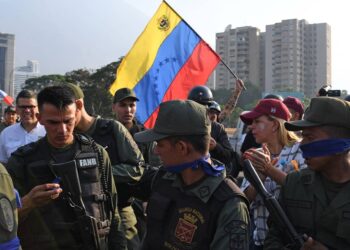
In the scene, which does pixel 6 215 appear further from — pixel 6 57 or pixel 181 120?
pixel 6 57

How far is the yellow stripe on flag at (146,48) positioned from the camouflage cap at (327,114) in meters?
4.64

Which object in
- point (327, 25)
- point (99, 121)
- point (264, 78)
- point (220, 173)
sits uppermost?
point (327, 25)

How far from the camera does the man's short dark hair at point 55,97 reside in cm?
298

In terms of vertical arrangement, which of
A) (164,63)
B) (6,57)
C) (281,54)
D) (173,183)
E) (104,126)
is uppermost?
(281,54)

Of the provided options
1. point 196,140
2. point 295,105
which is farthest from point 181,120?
point 295,105

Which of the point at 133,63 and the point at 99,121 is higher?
the point at 133,63

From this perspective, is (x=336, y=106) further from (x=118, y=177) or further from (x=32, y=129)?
(x=32, y=129)

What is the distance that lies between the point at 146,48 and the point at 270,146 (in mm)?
4237

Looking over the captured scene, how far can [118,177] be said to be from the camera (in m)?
3.36

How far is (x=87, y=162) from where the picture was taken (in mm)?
2945

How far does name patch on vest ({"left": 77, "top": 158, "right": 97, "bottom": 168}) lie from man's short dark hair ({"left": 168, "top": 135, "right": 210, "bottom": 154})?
2.37 feet

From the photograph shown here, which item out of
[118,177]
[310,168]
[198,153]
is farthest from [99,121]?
[310,168]

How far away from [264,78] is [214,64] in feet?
337

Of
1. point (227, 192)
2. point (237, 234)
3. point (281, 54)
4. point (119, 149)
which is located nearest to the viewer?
point (237, 234)
